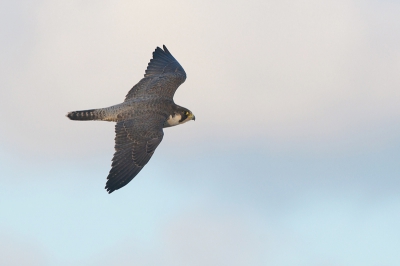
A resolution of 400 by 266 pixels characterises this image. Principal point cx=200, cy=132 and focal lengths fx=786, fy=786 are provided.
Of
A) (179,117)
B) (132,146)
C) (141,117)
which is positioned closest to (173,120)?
(179,117)

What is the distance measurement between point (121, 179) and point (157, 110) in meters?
3.37

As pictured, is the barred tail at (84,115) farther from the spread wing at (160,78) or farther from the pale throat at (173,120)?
the pale throat at (173,120)

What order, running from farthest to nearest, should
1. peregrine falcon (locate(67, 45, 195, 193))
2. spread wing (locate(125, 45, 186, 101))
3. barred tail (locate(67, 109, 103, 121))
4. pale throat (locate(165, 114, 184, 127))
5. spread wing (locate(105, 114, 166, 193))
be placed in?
spread wing (locate(125, 45, 186, 101)), pale throat (locate(165, 114, 184, 127)), barred tail (locate(67, 109, 103, 121)), peregrine falcon (locate(67, 45, 195, 193)), spread wing (locate(105, 114, 166, 193))

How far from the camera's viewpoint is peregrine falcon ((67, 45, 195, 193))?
23484mm

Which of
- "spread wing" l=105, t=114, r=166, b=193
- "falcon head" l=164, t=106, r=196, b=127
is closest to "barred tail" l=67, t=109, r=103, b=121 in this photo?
"spread wing" l=105, t=114, r=166, b=193

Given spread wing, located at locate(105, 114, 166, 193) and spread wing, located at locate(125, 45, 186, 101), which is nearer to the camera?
spread wing, located at locate(105, 114, 166, 193)

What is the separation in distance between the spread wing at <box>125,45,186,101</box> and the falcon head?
1065mm

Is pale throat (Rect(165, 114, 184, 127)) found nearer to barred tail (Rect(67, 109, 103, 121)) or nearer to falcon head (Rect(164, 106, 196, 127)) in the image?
falcon head (Rect(164, 106, 196, 127))

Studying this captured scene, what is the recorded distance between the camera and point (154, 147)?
79.0 feet

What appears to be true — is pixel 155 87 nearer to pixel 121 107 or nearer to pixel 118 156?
pixel 121 107

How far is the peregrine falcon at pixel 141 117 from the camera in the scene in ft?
77.0

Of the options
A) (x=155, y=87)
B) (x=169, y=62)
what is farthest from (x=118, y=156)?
(x=169, y=62)

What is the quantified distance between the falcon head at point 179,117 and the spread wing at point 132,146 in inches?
43.1

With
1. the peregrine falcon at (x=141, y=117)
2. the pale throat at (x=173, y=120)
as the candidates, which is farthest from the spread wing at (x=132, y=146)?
the pale throat at (x=173, y=120)
